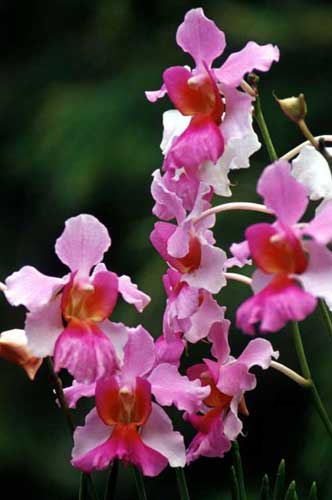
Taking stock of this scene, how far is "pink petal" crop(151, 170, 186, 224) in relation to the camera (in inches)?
36.7

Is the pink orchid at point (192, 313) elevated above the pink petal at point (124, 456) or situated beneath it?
elevated above

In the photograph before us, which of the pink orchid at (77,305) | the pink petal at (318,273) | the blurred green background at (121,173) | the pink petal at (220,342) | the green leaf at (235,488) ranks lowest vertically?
the blurred green background at (121,173)

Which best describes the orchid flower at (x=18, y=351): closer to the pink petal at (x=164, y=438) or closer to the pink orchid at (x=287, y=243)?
the pink petal at (x=164, y=438)

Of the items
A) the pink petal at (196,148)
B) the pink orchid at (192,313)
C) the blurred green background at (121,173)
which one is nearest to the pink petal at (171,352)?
the pink orchid at (192,313)

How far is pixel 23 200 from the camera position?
3.49 meters

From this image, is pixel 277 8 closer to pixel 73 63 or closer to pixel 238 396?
pixel 73 63

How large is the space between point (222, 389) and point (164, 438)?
6 centimetres

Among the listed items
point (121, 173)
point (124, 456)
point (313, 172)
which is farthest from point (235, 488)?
point (121, 173)

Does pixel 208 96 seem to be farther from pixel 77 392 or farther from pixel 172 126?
pixel 77 392

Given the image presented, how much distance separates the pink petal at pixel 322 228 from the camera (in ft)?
2.56

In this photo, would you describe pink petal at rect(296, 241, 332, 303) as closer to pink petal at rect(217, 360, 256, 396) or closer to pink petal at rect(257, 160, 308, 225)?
pink petal at rect(257, 160, 308, 225)

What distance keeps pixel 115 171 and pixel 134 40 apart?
55cm

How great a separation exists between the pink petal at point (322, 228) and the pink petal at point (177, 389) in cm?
16

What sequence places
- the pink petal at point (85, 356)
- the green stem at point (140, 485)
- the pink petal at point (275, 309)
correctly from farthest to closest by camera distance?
the green stem at point (140, 485) → the pink petal at point (85, 356) → the pink petal at point (275, 309)
